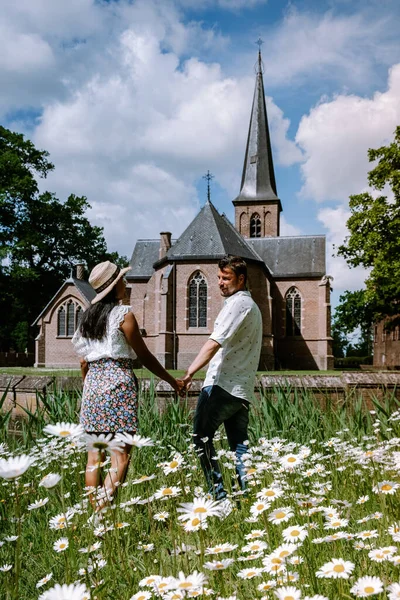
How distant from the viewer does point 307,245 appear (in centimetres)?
4406

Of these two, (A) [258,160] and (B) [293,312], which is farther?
(A) [258,160]

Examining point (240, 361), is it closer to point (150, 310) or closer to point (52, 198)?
point (150, 310)

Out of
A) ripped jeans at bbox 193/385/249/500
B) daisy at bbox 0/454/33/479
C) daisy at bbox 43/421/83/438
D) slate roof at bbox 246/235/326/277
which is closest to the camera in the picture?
daisy at bbox 0/454/33/479

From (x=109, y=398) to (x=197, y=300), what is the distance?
32.1 metres

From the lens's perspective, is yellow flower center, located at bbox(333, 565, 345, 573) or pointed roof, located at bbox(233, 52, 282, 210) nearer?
yellow flower center, located at bbox(333, 565, 345, 573)

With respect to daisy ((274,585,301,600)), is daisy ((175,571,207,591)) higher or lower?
lower

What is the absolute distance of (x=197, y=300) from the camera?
117 feet

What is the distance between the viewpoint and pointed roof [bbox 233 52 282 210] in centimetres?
4753

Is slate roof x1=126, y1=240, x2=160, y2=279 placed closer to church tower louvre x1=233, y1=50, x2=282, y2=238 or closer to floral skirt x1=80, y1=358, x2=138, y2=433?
church tower louvre x1=233, y1=50, x2=282, y2=238

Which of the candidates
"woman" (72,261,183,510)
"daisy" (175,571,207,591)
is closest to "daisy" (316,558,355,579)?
"daisy" (175,571,207,591)

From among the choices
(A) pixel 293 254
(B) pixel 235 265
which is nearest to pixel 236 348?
(B) pixel 235 265

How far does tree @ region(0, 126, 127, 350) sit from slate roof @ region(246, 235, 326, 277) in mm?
13562

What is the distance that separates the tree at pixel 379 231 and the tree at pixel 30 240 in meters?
22.1

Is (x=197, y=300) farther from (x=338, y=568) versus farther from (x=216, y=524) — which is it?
(x=338, y=568)
